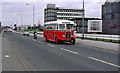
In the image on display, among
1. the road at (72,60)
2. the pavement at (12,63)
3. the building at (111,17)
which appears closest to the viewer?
the pavement at (12,63)

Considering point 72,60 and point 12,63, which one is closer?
point 12,63

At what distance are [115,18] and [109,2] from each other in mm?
6900

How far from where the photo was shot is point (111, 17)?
189 ft

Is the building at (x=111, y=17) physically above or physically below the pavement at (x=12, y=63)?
above

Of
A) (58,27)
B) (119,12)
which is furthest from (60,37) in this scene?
(119,12)

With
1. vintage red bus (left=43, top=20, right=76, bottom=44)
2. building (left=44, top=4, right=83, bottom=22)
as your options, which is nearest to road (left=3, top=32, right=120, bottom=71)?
vintage red bus (left=43, top=20, right=76, bottom=44)

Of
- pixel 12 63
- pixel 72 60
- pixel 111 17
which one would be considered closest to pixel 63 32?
pixel 72 60

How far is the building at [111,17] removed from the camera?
5419 cm

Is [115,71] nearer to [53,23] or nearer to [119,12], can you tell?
[53,23]

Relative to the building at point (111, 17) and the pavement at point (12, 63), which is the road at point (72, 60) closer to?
the pavement at point (12, 63)

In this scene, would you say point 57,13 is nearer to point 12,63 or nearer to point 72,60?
point 72,60

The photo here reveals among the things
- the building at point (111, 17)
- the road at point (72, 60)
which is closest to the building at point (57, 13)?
the building at point (111, 17)

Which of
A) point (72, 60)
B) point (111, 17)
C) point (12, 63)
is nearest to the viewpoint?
point (12, 63)

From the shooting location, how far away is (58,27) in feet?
75.2
